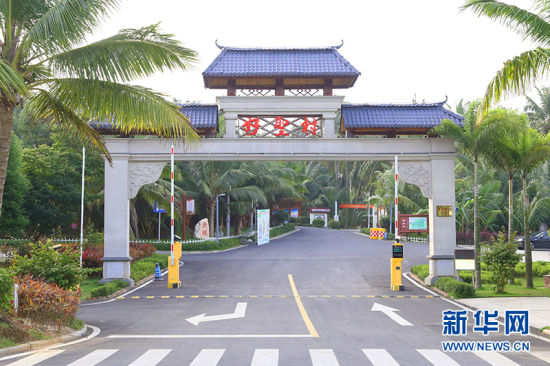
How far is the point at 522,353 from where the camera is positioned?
1027 cm

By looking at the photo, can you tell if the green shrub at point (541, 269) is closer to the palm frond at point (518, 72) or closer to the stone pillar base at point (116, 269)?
the palm frond at point (518, 72)

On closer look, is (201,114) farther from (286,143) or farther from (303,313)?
(303,313)

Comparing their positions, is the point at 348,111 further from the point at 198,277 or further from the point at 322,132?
the point at 198,277

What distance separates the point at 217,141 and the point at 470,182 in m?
30.8

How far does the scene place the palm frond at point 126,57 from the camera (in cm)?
1096

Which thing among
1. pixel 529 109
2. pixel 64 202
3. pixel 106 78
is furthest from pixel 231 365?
pixel 529 109

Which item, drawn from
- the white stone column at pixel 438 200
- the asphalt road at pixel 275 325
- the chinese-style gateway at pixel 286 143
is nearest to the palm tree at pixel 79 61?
→ the asphalt road at pixel 275 325

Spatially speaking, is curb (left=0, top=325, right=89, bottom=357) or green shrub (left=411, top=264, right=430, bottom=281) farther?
green shrub (left=411, top=264, right=430, bottom=281)

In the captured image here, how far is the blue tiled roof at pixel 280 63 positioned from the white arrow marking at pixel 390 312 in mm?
9723

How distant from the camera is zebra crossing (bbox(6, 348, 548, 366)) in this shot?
9242 millimetres

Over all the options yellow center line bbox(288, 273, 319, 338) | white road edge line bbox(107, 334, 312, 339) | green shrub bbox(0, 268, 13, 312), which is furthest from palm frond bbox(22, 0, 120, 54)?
yellow center line bbox(288, 273, 319, 338)

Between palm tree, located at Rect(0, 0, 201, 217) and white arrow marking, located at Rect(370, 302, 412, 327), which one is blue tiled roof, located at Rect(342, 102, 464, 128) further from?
palm tree, located at Rect(0, 0, 201, 217)

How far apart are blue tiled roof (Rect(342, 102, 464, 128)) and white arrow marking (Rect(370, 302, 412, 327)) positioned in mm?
7856

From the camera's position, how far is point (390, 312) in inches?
622
